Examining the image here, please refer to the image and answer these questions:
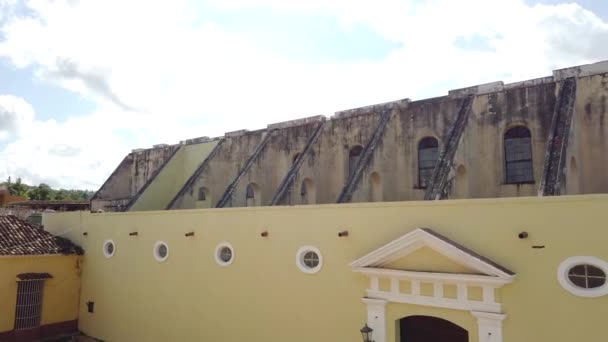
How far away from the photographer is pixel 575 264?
28.0ft

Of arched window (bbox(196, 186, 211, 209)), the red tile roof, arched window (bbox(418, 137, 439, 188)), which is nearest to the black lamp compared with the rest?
arched window (bbox(418, 137, 439, 188))

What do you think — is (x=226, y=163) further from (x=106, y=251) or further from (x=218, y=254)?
(x=218, y=254)

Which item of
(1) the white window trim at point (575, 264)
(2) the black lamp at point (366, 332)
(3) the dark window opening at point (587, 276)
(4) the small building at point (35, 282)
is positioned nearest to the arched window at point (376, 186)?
(2) the black lamp at point (366, 332)

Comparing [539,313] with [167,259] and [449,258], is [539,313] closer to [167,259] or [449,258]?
[449,258]

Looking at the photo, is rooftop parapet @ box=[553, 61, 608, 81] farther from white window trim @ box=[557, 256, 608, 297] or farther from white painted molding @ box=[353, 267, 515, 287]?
white painted molding @ box=[353, 267, 515, 287]

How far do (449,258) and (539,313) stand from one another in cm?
184

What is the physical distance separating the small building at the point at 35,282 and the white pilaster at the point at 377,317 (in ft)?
39.6

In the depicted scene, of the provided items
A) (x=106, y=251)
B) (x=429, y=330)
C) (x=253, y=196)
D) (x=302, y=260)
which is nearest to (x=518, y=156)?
(x=429, y=330)

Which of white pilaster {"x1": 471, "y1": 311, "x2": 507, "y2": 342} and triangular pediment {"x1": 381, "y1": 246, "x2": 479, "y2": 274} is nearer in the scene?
white pilaster {"x1": 471, "y1": 311, "x2": 507, "y2": 342}

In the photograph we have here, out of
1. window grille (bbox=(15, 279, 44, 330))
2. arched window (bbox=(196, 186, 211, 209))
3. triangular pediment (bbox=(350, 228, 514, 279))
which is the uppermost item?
arched window (bbox=(196, 186, 211, 209))

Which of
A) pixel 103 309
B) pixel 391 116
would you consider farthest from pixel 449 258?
pixel 103 309

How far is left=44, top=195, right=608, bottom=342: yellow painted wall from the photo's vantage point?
8.72m

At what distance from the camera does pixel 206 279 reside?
1398 centimetres

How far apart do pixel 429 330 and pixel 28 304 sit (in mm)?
13676
